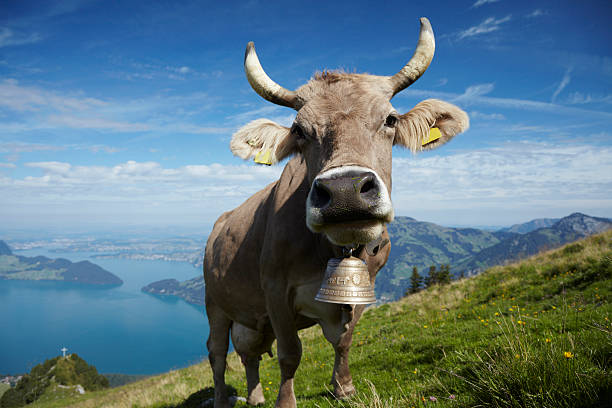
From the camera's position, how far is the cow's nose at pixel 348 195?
7.11ft

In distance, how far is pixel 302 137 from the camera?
3.19 metres

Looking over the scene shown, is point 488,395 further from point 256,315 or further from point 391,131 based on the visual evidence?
point 256,315

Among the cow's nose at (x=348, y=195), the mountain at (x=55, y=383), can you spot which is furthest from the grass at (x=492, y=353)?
the mountain at (x=55, y=383)

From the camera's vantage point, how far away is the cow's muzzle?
2.17 metres

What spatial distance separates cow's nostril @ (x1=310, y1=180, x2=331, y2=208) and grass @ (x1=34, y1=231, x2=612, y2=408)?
1.33 meters

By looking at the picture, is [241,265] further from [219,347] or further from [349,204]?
[349,204]

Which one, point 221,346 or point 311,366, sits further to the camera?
point 311,366

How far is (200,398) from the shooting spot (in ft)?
24.4

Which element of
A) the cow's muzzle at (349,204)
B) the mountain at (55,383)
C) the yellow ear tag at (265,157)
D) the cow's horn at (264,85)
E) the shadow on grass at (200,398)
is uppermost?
the cow's horn at (264,85)

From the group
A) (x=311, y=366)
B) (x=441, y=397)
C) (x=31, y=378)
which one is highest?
(x=441, y=397)

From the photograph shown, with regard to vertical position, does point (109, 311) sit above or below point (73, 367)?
below

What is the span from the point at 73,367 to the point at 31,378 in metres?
4.60

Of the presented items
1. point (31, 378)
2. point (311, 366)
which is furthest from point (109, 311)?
point (311, 366)

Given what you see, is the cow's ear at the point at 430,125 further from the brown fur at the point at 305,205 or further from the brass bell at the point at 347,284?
the brass bell at the point at 347,284
